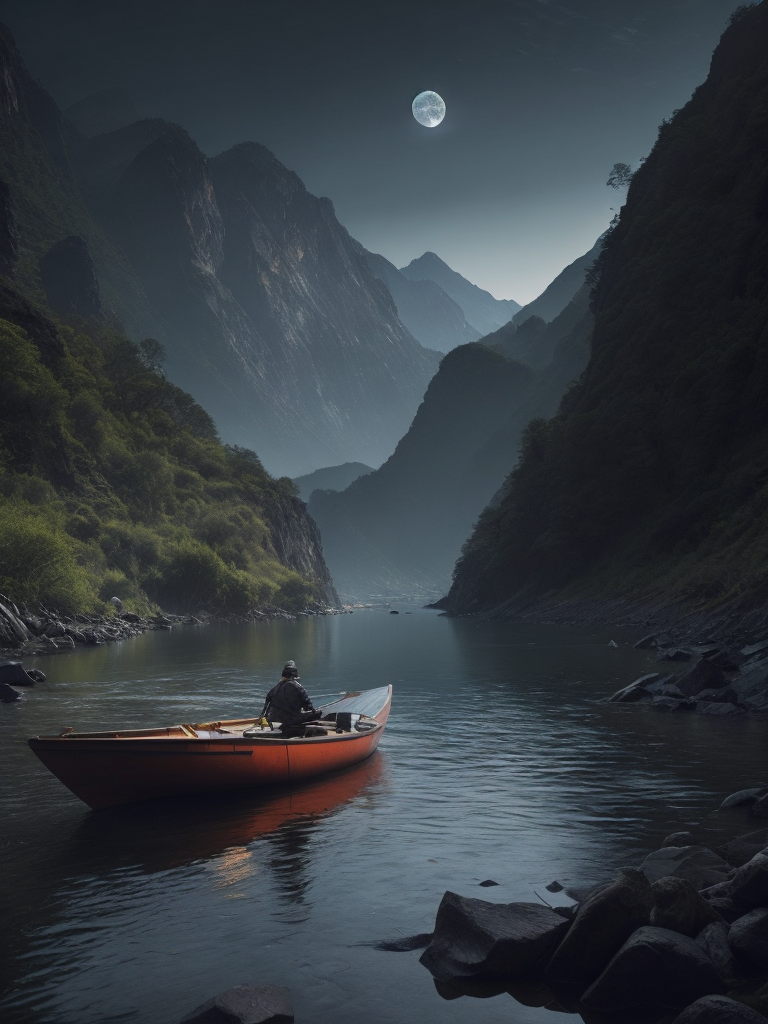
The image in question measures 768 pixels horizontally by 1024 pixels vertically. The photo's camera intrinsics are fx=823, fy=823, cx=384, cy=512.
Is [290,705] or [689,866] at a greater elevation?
[290,705]

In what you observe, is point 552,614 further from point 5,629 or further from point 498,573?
point 5,629

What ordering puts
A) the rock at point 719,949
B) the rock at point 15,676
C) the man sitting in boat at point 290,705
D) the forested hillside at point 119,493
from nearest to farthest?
the rock at point 719,949
the man sitting in boat at point 290,705
the rock at point 15,676
the forested hillside at point 119,493

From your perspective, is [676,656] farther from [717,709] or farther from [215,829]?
[215,829]

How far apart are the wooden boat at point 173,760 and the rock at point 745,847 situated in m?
9.38

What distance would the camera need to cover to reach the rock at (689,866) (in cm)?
1104

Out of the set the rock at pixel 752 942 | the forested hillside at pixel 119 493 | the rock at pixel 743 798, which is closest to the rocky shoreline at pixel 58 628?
the forested hillside at pixel 119 493

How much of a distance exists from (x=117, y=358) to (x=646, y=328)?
94379mm

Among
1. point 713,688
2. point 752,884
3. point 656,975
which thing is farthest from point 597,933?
point 713,688

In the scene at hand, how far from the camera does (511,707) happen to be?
105 ft

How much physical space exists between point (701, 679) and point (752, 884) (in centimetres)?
2175

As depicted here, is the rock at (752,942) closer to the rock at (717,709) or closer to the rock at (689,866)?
the rock at (689,866)

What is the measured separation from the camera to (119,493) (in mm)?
111875

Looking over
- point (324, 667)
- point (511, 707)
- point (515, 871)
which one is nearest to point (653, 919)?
point (515, 871)

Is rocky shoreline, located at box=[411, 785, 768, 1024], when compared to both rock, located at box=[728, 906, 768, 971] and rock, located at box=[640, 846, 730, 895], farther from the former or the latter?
rock, located at box=[640, 846, 730, 895]
